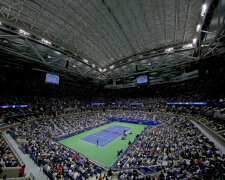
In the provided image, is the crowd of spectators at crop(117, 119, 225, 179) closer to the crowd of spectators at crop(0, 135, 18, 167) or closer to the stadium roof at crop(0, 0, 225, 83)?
the crowd of spectators at crop(0, 135, 18, 167)

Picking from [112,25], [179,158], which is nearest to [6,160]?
[179,158]

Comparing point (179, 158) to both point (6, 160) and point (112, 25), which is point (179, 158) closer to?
point (6, 160)

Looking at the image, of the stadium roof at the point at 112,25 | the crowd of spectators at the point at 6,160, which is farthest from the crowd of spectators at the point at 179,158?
the stadium roof at the point at 112,25

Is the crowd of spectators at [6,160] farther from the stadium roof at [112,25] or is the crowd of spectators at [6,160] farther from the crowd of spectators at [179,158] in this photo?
the stadium roof at [112,25]

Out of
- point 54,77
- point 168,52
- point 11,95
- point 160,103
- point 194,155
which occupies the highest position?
point 168,52

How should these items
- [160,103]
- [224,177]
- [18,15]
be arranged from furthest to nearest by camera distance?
[160,103] < [18,15] < [224,177]

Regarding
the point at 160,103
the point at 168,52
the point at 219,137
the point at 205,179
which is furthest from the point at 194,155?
the point at 160,103

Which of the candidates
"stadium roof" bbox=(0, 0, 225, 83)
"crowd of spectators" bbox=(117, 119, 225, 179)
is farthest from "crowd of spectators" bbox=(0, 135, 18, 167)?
"stadium roof" bbox=(0, 0, 225, 83)

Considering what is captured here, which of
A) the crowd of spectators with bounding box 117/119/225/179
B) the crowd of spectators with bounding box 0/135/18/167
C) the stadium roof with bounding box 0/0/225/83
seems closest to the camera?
the crowd of spectators with bounding box 117/119/225/179

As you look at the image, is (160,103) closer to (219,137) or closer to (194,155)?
(219,137)
